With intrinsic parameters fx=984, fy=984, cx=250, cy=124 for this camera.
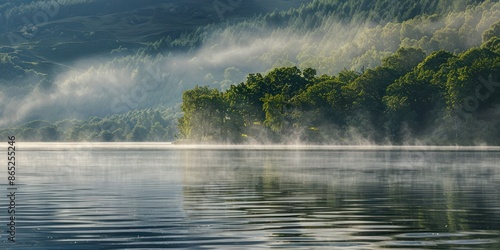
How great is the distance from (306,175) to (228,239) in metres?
51.3

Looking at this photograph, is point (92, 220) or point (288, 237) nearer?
point (288, 237)

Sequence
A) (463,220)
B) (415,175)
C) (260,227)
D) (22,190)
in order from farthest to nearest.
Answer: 1. (415,175)
2. (22,190)
3. (463,220)
4. (260,227)

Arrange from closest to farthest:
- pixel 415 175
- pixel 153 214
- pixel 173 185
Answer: pixel 153 214
pixel 173 185
pixel 415 175

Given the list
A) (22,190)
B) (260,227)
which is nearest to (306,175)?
(22,190)

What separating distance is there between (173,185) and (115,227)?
106 feet

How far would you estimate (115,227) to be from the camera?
3872 cm

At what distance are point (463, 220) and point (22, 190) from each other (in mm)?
33764

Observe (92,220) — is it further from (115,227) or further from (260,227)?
(260,227)

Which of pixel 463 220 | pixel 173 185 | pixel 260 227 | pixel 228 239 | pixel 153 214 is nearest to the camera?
pixel 228 239

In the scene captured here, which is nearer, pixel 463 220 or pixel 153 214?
pixel 463 220

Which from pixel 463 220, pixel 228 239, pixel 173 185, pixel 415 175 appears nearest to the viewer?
pixel 228 239

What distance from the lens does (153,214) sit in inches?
1769

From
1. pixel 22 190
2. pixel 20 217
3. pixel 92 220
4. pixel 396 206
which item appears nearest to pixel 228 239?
pixel 92 220

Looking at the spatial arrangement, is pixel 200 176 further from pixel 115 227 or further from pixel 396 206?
pixel 115 227
